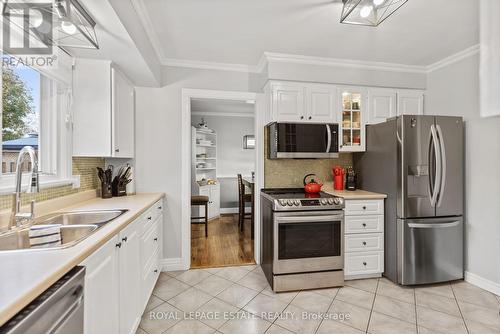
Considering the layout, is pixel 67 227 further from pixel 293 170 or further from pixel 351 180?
pixel 351 180

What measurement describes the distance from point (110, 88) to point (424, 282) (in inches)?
138

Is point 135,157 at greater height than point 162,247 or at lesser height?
greater

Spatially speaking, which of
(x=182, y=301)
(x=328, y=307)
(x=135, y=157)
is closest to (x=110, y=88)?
(x=135, y=157)

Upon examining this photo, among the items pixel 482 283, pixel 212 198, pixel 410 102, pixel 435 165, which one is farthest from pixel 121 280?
pixel 212 198

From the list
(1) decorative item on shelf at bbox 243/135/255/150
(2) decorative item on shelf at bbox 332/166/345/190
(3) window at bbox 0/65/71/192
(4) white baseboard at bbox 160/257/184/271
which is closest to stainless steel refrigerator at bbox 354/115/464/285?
(2) decorative item on shelf at bbox 332/166/345/190

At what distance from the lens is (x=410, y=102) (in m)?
3.10

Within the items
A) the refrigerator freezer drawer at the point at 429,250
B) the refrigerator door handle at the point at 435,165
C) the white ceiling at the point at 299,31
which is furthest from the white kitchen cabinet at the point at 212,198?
the refrigerator door handle at the point at 435,165

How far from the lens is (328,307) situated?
2.16m

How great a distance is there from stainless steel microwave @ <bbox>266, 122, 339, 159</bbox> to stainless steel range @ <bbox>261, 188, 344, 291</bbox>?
557 mm

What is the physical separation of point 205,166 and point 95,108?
350 centimetres

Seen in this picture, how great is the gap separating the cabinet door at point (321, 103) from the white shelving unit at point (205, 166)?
2.72 m

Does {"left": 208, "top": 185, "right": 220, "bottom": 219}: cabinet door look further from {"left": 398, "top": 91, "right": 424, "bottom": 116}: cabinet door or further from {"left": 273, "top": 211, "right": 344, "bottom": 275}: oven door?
{"left": 398, "top": 91, "right": 424, "bottom": 116}: cabinet door

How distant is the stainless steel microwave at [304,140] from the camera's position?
108 inches

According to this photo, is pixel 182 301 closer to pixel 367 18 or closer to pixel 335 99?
pixel 335 99
